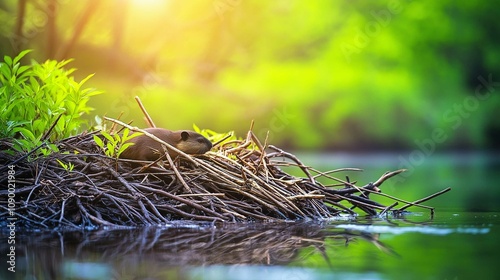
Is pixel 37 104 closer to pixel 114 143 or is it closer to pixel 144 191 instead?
pixel 114 143

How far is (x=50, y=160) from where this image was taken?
3434 millimetres

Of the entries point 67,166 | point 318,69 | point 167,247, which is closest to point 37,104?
point 67,166

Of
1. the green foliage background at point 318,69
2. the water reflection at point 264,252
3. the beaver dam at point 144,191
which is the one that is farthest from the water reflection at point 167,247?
the green foliage background at point 318,69

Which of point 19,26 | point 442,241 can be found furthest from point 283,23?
point 442,241

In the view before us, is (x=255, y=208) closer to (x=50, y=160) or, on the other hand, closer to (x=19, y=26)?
(x=50, y=160)

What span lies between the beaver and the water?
0.47 m

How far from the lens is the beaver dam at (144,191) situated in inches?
126

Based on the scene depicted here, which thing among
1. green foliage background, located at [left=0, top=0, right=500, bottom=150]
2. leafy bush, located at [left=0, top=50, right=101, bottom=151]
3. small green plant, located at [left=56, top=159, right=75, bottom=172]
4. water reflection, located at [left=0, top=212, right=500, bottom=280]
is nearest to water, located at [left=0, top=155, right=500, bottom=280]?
water reflection, located at [left=0, top=212, right=500, bottom=280]

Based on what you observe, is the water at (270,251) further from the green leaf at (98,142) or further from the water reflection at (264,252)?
the green leaf at (98,142)

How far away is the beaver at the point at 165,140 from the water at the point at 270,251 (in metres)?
0.47

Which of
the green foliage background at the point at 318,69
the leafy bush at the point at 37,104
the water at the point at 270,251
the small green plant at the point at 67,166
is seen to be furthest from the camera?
the green foliage background at the point at 318,69

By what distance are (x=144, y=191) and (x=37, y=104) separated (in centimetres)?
76

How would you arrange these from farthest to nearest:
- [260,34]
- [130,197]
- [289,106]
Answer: [260,34], [289,106], [130,197]

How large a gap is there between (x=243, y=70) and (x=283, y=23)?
1901 mm
